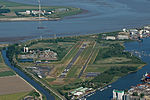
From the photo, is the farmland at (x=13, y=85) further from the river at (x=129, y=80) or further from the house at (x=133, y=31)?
the house at (x=133, y=31)

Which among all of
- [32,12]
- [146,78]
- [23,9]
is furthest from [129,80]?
[23,9]

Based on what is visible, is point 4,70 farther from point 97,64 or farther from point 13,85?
point 97,64

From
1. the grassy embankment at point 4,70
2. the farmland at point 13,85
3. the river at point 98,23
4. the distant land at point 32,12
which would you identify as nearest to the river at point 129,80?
the river at point 98,23

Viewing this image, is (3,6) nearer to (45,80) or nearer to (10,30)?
(10,30)

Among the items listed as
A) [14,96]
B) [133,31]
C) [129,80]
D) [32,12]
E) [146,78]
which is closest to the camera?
[14,96]

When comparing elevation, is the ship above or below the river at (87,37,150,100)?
above

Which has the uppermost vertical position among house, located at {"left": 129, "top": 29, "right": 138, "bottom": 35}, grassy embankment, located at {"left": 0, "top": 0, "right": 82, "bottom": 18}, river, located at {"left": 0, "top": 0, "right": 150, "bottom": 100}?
house, located at {"left": 129, "top": 29, "right": 138, "bottom": 35}

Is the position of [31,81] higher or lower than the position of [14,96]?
lower

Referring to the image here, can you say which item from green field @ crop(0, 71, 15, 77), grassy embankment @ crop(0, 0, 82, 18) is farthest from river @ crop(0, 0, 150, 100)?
green field @ crop(0, 71, 15, 77)

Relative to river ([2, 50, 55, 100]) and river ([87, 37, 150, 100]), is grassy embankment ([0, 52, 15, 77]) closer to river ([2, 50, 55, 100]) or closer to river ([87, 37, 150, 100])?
river ([2, 50, 55, 100])
